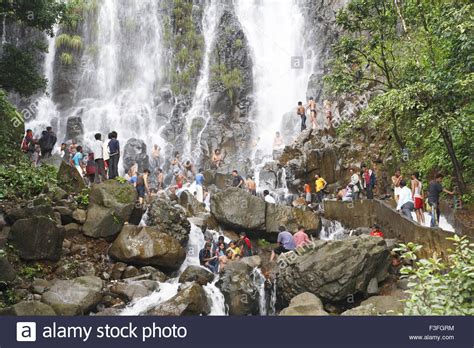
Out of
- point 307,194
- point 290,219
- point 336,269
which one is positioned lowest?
point 336,269

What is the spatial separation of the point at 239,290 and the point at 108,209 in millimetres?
4012

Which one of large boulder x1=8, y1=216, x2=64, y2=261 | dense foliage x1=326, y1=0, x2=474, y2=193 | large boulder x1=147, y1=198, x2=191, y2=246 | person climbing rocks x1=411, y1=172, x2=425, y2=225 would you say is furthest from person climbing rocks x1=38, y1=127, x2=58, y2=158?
person climbing rocks x1=411, y1=172, x2=425, y2=225

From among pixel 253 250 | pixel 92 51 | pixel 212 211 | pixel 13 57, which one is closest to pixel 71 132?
pixel 92 51

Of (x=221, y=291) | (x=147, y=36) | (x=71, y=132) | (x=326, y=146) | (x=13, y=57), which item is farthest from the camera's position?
(x=147, y=36)

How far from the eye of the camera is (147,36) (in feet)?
101

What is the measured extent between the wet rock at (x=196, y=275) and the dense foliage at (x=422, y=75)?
21.2 ft

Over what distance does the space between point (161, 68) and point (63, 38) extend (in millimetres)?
6398

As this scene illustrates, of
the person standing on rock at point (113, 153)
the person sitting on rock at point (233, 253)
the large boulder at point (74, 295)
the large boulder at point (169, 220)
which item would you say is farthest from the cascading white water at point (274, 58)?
the large boulder at point (74, 295)

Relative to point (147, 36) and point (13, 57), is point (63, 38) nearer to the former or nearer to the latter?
point (147, 36)

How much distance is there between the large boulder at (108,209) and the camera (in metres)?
11.7

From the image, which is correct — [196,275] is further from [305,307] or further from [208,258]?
[305,307]

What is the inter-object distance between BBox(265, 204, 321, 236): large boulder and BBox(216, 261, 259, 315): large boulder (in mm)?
3455

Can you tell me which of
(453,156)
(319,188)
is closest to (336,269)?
(453,156)

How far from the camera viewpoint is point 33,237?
10336 millimetres
